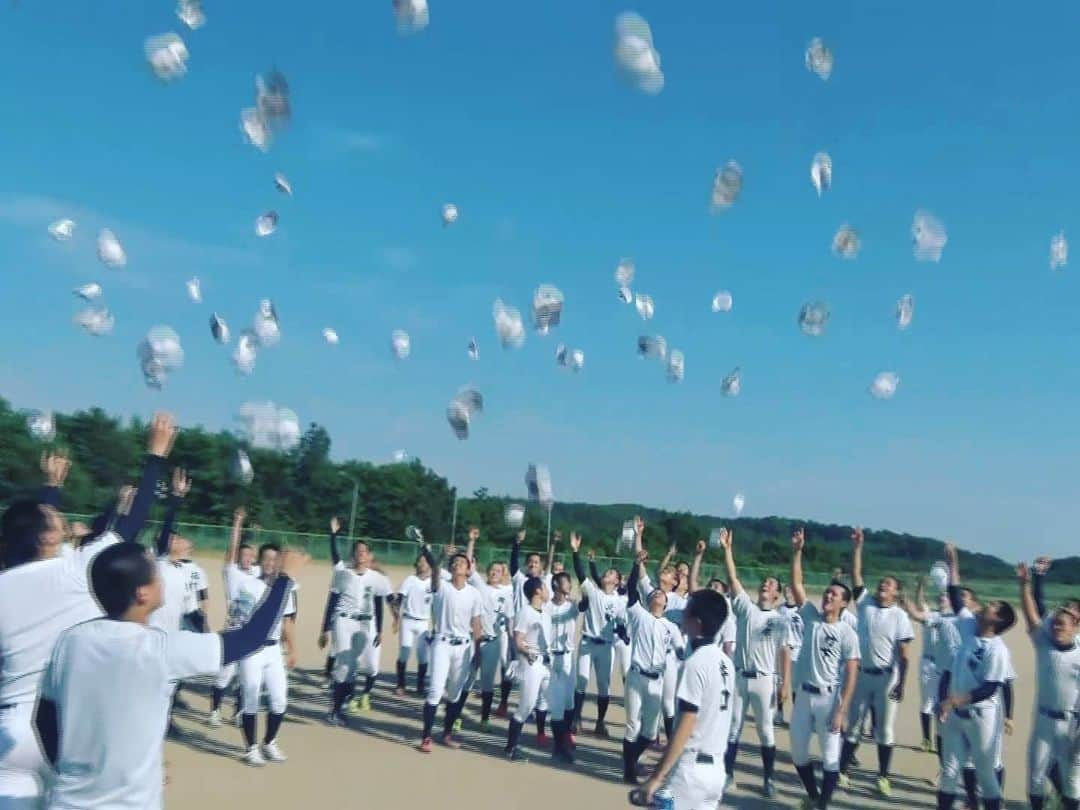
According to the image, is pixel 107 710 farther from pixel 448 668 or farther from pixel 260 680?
pixel 448 668

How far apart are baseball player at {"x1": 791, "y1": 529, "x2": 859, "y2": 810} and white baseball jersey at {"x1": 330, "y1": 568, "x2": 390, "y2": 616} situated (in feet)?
18.1

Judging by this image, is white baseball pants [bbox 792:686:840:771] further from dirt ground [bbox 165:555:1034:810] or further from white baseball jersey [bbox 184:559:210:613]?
white baseball jersey [bbox 184:559:210:613]

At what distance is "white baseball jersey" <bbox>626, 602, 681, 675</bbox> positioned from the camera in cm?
1012

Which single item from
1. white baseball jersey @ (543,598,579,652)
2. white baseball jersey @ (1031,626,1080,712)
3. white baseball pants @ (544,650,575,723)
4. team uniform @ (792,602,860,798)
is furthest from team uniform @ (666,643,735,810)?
white baseball jersey @ (543,598,579,652)

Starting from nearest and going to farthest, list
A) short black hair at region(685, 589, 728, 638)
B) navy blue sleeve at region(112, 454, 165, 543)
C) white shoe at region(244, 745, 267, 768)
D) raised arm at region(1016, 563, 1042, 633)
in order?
1. navy blue sleeve at region(112, 454, 165, 543)
2. short black hair at region(685, 589, 728, 638)
3. raised arm at region(1016, 563, 1042, 633)
4. white shoe at region(244, 745, 267, 768)

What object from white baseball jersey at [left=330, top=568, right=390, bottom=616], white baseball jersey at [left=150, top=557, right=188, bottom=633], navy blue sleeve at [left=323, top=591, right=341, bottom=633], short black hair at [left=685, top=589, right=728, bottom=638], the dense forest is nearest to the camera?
short black hair at [left=685, top=589, right=728, bottom=638]

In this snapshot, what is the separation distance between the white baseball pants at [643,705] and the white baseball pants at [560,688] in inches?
39.0

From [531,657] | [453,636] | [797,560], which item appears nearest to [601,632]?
[531,657]

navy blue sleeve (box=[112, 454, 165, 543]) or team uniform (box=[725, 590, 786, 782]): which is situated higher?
navy blue sleeve (box=[112, 454, 165, 543])

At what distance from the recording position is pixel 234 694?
526 inches

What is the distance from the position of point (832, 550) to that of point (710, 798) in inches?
1780

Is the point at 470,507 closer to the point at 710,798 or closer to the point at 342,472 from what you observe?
the point at 342,472

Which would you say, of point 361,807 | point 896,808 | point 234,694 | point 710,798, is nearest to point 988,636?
point 896,808

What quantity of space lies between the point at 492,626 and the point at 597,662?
4.55 feet
